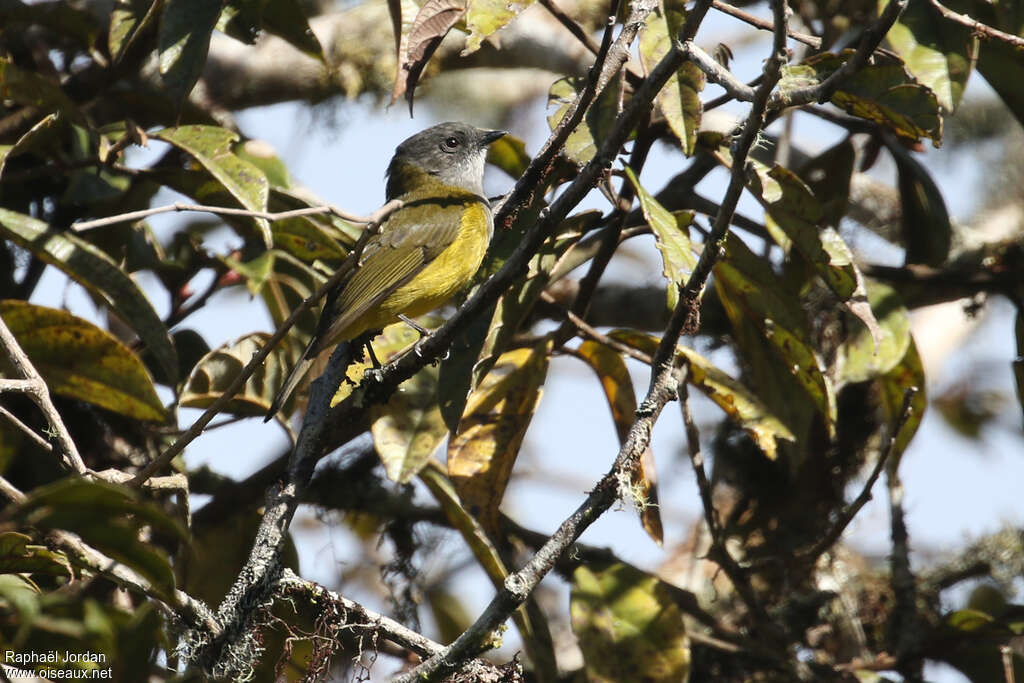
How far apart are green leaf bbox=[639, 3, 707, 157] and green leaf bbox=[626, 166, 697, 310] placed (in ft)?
0.55

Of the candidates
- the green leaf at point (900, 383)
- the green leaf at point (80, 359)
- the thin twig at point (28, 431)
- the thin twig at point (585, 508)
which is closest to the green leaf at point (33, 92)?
the green leaf at point (80, 359)

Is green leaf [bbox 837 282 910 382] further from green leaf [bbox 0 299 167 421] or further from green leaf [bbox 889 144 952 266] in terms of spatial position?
green leaf [bbox 0 299 167 421]

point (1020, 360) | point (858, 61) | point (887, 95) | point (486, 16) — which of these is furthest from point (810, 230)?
point (858, 61)

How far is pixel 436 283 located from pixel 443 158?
3.67 ft

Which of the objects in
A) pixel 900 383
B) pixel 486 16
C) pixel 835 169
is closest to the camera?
pixel 486 16

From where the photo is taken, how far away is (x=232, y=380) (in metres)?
3.46

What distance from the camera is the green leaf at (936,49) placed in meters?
3.13

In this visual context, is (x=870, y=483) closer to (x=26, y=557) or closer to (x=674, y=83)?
(x=674, y=83)

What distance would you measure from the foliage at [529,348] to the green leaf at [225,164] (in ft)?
0.04

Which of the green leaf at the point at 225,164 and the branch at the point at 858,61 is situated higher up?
the green leaf at the point at 225,164

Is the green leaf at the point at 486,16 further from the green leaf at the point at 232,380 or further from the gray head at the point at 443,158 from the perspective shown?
the gray head at the point at 443,158

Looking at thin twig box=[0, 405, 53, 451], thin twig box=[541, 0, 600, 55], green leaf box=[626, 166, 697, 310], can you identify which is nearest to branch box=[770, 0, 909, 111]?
green leaf box=[626, 166, 697, 310]

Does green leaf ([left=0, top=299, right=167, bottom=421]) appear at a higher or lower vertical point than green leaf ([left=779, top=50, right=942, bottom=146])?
lower

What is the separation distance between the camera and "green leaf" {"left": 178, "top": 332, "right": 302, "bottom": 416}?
11.0ft
